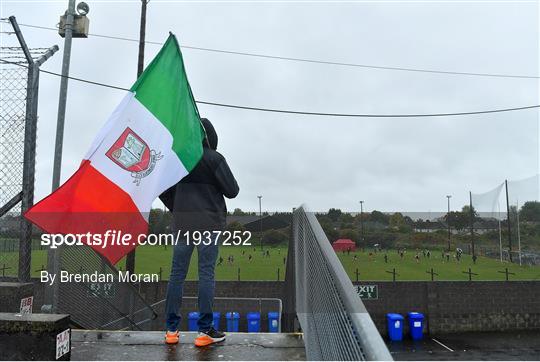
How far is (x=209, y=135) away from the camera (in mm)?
3875

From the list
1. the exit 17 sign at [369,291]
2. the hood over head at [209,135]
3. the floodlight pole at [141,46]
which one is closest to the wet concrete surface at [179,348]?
the hood over head at [209,135]

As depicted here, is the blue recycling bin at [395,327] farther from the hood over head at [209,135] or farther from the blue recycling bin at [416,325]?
the hood over head at [209,135]

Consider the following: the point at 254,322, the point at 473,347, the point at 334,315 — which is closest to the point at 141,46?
the point at 254,322

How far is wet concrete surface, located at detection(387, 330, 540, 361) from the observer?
A: 667 inches

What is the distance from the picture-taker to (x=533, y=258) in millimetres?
42531

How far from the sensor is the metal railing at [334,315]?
4.46 feet

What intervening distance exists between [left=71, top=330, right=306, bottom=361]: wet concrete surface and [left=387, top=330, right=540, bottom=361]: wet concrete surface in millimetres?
13321

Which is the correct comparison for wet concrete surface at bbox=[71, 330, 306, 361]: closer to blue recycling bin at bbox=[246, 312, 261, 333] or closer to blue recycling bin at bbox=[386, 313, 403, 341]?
blue recycling bin at bbox=[246, 312, 261, 333]

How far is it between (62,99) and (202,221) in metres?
4.02

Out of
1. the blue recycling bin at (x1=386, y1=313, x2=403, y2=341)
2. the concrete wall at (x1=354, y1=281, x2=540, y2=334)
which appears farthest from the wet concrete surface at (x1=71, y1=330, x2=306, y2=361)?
the concrete wall at (x1=354, y1=281, x2=540, y2=334)

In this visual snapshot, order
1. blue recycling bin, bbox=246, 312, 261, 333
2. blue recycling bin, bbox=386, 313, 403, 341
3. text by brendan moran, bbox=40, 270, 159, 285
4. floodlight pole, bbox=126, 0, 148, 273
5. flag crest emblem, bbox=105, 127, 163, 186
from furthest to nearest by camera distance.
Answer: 1. blue recycling bin, bbox=386, 313, 403, 341
2. blue recycling bin, bbox=246, 312, 261, 333
3. floodlight pole, bbox=126, 0, 148, 273
4. text by brendan moran, bbox=40, 270, 159, 285
5. flag crest emblem, bbox=105, 127, 163, 186

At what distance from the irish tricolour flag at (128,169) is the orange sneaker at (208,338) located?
3.03 feet

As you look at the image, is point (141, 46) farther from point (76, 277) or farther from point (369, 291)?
point (369, 291)

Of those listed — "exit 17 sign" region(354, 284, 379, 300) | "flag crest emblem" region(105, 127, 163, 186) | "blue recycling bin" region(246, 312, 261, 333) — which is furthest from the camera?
"exit 17 sign" region(354, 284, 379, 300)
